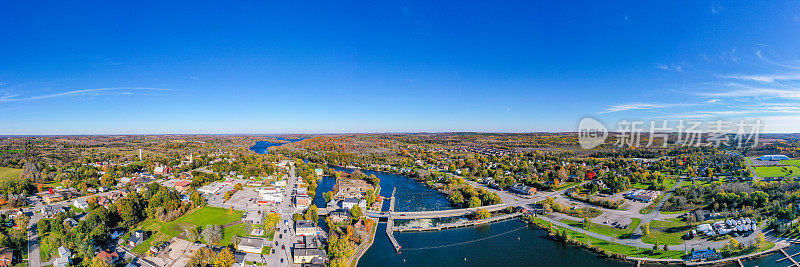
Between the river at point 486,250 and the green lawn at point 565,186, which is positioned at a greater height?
the green lawn at point 565,186

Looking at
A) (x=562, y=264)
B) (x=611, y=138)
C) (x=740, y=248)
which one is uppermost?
(x=611, y=138)

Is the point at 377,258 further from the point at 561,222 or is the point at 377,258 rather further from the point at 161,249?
the point at 561,222

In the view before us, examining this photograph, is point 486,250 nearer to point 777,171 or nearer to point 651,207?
point 651,207

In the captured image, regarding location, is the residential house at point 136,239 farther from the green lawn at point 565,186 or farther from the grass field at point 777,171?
the grass field at point 777,171

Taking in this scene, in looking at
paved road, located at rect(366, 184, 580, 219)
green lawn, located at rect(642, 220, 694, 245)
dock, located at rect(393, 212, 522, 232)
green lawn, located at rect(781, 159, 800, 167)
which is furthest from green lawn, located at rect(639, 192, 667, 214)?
green lawn, located at rect(781, 159, 800, 167)

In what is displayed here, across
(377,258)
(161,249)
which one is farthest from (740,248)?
(161,249)

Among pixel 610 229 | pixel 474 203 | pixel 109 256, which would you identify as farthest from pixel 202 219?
pixel 610 229

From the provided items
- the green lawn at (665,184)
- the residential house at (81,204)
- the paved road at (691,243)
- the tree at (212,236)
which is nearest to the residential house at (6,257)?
the tree at (212,236)
